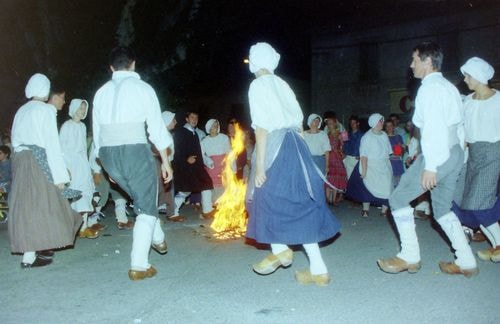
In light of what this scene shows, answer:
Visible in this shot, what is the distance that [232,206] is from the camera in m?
7.69

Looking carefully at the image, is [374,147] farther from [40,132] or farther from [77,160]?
[40,132]

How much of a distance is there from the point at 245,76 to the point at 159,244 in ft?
72.8

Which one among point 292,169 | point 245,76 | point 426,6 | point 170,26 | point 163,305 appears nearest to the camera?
point 163,305

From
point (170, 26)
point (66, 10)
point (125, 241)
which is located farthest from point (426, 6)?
point (125, 241)

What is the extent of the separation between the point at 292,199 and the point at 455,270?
5.85 ft

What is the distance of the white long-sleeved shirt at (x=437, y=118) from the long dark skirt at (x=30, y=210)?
13.4 feet

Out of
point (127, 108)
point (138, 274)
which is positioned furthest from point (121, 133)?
point (138, 274)

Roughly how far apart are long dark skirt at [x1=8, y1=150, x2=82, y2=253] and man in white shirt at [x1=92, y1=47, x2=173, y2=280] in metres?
1.03

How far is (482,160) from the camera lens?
517 cm

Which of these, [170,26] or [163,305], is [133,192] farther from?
[170,26]

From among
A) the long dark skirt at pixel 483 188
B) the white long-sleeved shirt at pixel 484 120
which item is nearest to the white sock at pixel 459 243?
the long dark skirt at pixel 483 188

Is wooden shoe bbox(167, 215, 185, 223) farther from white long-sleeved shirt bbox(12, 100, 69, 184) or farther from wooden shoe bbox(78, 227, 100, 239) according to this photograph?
white long-sleeved shirt bbox(12, 100, 69, 184)

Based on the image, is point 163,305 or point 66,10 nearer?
Result: point 163,305

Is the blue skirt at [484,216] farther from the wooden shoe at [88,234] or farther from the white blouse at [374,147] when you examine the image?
the wooden shoe at [88,234]
